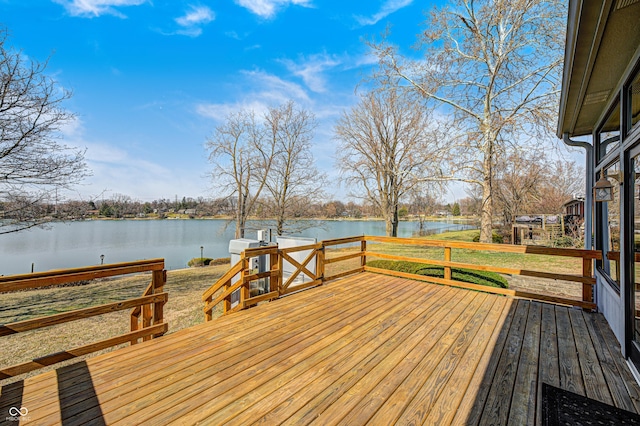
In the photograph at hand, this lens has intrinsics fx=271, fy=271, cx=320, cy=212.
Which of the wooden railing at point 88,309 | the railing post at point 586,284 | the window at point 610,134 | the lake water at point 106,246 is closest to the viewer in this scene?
the wooden railing at point 88,309

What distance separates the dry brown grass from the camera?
5473mm

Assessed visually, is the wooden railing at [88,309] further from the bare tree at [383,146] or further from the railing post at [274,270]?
the bare tree at [383,146]

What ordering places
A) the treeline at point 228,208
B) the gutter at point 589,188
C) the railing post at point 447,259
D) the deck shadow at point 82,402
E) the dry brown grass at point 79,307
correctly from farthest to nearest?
1. the treeline at point 228,208
2. the dry brown grass at point 79,307
3. the railing post at point 447,259
4. the gutter at point 589,188
5. the deck shadow at point 82,402

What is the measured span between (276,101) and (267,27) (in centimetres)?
375

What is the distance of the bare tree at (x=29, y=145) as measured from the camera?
5789 millimetres

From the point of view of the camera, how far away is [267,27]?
38.9 ft

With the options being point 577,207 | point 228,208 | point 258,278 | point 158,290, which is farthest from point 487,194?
point 228,208

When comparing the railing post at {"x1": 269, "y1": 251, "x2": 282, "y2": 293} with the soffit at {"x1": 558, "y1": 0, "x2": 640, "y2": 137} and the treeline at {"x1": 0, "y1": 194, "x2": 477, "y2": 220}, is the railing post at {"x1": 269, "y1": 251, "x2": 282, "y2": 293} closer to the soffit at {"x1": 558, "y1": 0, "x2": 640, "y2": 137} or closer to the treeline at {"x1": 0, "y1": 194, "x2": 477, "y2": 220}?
the soffit at {"x1": 558, "y1": 0, "x2": 640, "y2": 137}

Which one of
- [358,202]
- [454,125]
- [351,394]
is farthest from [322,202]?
[351,394]

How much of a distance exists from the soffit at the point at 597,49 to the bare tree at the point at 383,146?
1060 cm

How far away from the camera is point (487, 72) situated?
11664 mm

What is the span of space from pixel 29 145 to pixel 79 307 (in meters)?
4.45

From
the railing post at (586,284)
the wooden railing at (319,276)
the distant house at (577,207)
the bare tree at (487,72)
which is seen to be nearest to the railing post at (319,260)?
the wooden railing at (319,276)

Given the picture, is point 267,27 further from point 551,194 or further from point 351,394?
point 551,194
